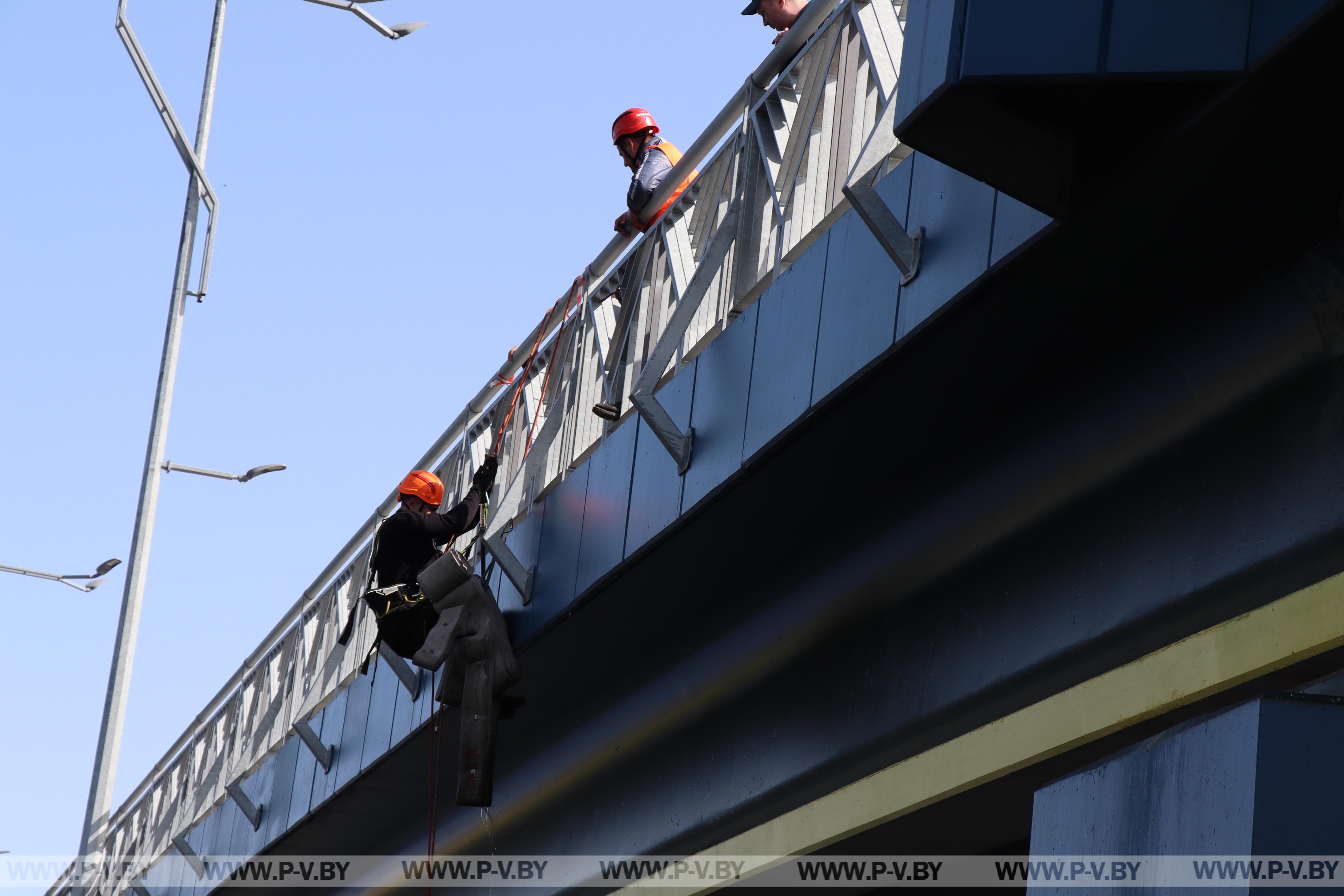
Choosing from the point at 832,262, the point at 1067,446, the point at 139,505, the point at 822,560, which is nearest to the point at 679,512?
the point at 822,560

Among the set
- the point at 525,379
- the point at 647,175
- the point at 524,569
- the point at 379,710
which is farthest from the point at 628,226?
the point at 379,710

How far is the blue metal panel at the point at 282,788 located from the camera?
50.9 ft

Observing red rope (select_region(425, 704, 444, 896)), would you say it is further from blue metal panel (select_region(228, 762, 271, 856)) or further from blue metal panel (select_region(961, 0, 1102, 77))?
blue metal panel (select_region(961, 0, 1102, 77))

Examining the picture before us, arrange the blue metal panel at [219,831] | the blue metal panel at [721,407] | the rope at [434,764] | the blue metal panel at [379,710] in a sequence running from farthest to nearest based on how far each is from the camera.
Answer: the blue metal panel at [219,831] < the blue metal panel at [379,710] < the rope at [434,764] < the blue metal panel at [721,407]

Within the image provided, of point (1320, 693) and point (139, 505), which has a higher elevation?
point (139, 505)

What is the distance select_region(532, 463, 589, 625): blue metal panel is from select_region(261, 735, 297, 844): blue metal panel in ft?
18.8

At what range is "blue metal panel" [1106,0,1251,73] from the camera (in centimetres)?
517

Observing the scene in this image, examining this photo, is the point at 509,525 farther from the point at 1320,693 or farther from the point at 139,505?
the point at 139,505

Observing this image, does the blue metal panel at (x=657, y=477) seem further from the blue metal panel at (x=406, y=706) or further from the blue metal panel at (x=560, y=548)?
the blue metal panel at (x=406, y=706)

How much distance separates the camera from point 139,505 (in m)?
18.8

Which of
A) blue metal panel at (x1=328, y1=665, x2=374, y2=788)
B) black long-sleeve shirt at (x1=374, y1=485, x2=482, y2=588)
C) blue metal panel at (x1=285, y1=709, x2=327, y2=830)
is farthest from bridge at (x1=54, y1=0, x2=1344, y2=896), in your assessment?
blue metal panel at (x1=285, y1=709, x2=327, y2=830)

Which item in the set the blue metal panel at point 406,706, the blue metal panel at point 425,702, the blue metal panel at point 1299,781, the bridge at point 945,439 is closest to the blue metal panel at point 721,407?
the bridge at point 945,439

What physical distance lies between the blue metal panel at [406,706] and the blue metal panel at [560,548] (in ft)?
5.86

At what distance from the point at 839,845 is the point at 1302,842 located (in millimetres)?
3662
